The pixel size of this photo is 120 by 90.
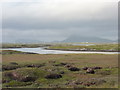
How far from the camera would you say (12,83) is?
26.8m

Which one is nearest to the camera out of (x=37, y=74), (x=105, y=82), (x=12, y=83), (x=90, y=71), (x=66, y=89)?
(x=66, y=89)

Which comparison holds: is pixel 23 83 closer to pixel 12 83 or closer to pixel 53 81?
pixel 12 83

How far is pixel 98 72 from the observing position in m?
34.4

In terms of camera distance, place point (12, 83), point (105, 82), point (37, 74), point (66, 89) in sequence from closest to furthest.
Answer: point (66, 89) → point (105, 82) → point (12, 83) → point (37, 74)

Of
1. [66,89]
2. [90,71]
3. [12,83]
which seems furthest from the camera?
[90,71]

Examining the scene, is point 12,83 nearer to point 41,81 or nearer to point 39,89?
point 41,81

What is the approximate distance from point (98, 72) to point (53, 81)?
30.8 feet

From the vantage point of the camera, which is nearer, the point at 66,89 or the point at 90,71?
the point at 66,89

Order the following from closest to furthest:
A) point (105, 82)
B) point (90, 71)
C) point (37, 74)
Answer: point (105, 82) < point (37, 74) < point (90, 71)

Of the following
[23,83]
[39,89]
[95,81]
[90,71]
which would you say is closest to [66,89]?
[39,89]

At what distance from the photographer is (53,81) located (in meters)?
28.2

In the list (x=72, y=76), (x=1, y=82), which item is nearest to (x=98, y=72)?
(x=72, y=76)

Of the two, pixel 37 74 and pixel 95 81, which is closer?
pixel 95 81

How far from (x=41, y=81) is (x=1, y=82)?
16.7 feet
